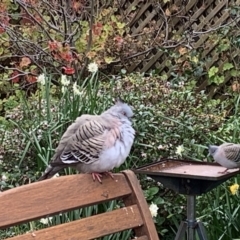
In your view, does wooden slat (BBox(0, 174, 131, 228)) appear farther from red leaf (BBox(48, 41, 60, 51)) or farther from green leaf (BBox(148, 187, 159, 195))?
red leaf (BBox(48, 41, 60, 51))

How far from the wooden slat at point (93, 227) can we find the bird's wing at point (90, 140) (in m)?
0.32

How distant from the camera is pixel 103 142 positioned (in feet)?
6.66

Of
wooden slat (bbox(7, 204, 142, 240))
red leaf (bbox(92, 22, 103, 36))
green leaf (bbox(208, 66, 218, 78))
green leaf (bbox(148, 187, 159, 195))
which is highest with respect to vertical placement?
red leaf (bbox(92, 22, 103, 36))

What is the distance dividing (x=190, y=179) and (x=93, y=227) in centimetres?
72

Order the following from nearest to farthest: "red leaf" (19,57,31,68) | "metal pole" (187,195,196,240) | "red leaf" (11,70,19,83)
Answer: "metal pole" (187,195,196,240)
"red leaf" (19,57,31,68)
"red leaf" (11,70,19,83)

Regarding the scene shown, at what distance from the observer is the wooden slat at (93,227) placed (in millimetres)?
1564

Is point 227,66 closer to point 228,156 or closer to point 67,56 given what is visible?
point 67,56

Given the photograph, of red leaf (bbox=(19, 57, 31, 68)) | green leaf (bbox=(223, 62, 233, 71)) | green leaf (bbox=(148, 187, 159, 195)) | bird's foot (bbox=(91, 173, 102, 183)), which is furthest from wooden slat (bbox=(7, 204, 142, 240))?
green leaf (bbox=(223, 62, 233, 71))

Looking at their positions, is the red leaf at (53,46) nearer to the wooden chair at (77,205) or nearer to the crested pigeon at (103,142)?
the crested pigeon at (103,142)

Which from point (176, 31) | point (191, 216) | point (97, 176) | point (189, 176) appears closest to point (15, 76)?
point (176, 31)

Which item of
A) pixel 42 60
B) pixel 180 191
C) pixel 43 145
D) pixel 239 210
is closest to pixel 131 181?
pixel 180 191

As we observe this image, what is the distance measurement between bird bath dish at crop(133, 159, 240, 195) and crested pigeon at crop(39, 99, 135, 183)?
0.30 m

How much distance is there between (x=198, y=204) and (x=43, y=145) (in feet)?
2.70

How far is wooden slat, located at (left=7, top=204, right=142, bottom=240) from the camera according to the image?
61.6 inches
